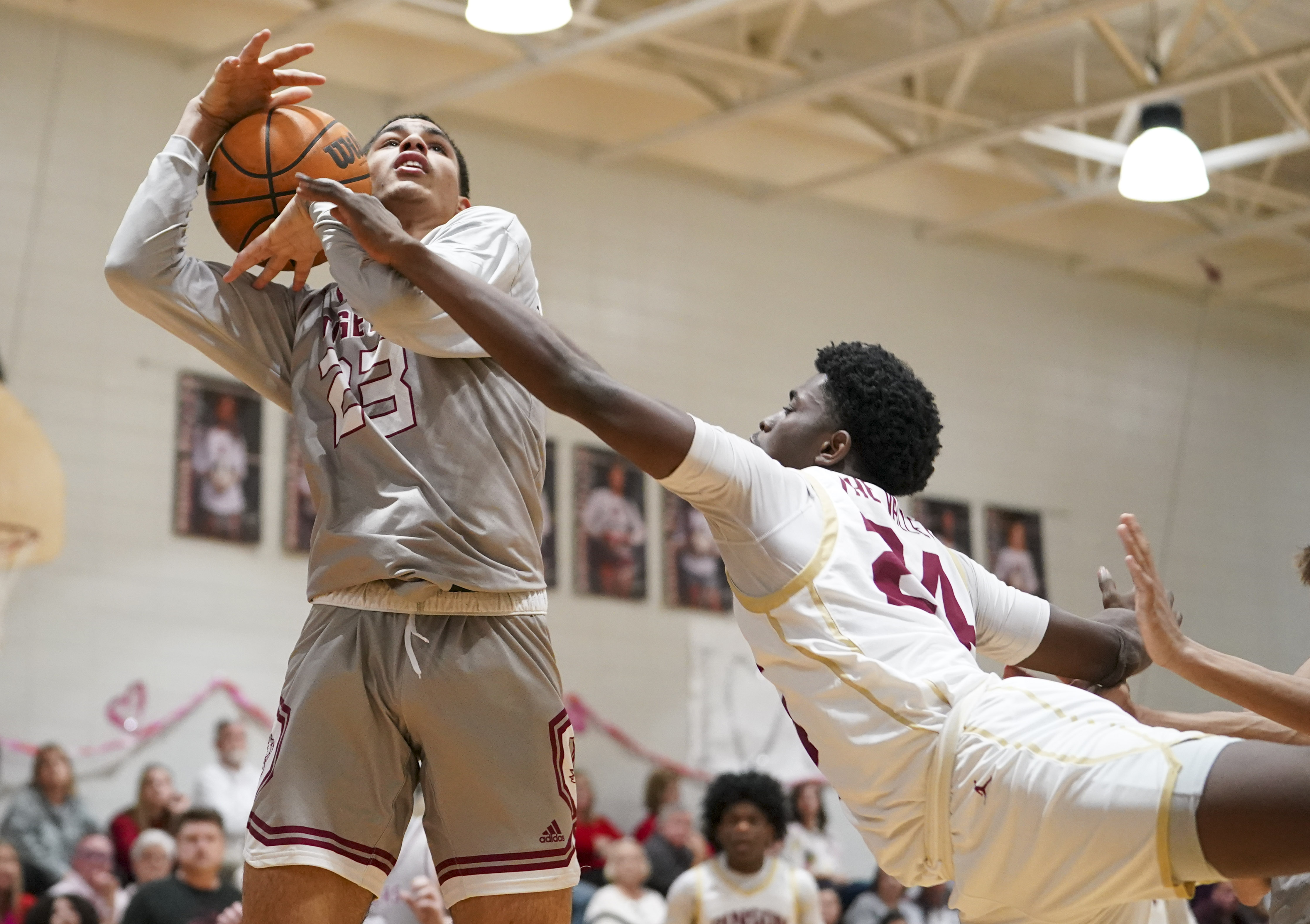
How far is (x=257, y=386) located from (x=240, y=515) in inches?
278

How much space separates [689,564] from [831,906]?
3680mm

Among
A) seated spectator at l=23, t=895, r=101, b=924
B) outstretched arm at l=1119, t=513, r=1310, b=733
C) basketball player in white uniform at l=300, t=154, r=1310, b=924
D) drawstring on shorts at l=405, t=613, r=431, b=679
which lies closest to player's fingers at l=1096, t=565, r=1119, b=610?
basketball player in white uniform at l=300, t=154, r=1310, b=924

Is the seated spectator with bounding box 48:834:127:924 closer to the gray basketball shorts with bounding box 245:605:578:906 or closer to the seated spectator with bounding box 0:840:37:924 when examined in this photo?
the seated spectator with bounding box 0:840:37:924

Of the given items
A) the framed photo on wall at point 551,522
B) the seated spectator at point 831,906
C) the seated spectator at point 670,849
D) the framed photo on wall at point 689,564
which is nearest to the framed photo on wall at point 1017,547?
the framed photo on wall at point 689,564

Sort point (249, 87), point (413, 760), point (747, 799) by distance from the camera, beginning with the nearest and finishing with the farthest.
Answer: point (413, 760)
point (249, 87)
point (747, 799)

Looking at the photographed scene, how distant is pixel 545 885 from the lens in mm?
3127

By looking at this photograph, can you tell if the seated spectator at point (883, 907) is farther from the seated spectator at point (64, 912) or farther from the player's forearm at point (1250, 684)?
the player's forearm at point (1250, 684)

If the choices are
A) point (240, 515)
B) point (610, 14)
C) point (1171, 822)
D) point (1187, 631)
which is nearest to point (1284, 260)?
point (1187, 631)

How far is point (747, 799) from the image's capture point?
7.47m

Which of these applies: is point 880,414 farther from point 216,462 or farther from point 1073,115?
point 1073,115

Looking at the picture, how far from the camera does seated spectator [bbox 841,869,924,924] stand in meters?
9.15

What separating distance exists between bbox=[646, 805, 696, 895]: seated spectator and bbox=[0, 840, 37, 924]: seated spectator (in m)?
3.55

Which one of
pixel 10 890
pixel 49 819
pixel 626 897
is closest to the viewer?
pixel 10 890

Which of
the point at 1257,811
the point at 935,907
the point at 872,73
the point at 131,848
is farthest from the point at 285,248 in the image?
the point at 872,73
